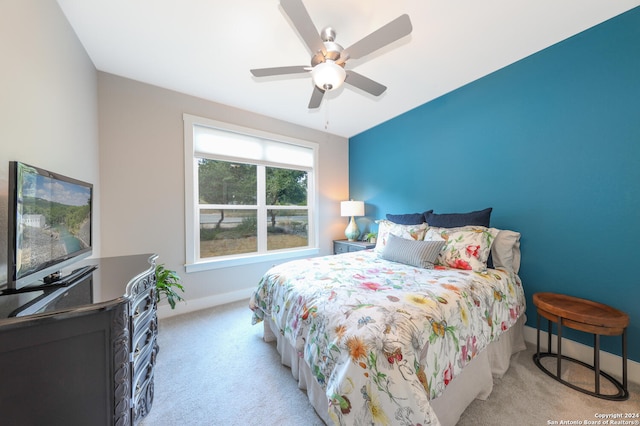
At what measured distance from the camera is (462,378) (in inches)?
52.2

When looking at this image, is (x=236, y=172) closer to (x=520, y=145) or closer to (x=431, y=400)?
(x=431, y=400)

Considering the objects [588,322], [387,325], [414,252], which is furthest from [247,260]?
[588,322]

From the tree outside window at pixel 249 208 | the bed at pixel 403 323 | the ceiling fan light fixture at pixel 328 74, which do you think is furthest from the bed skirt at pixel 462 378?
the ceiling fan light fixture at pixel 328 74

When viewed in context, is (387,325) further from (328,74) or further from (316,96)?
(316,96)

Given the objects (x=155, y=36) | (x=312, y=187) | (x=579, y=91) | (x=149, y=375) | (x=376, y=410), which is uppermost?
(x=155, y=36)

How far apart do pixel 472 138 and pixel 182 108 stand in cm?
337

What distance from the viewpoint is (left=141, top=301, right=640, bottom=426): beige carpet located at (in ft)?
4.40

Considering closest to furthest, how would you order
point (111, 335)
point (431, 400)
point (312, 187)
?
point (111, 335), point (431, 400), point (312, 187)

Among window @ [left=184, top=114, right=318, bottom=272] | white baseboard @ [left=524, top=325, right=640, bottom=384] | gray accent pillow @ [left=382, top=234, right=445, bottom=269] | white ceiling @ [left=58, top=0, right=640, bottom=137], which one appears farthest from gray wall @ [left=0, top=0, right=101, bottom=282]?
white baseboard @ [left=524, top=325, right=640, bottom=384]

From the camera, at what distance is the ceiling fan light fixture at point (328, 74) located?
1.52 m

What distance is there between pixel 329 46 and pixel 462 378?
2240 millimetres

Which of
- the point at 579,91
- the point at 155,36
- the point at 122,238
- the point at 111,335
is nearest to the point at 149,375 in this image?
the point at 111,335

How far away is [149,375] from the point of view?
138 centimetres

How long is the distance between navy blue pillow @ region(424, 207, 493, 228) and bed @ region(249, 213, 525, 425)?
0.37 ft
